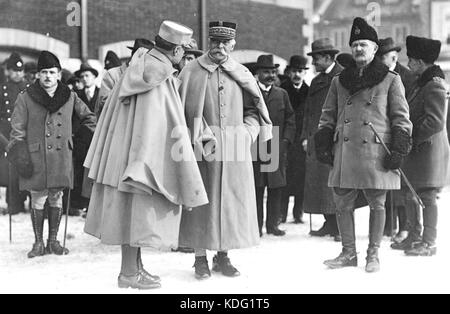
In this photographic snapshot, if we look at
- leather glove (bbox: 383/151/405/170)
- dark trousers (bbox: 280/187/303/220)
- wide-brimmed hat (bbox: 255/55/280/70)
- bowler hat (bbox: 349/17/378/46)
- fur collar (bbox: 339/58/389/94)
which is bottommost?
dark trousers (bbox: 280/187/303/220)

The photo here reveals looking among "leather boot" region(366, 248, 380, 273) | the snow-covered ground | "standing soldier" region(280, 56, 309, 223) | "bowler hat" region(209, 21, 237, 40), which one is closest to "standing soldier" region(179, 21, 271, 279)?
"bowler hat" region(209, 21, 237, 40)

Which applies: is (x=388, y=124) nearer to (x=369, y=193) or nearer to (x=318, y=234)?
(x=369, y=193)

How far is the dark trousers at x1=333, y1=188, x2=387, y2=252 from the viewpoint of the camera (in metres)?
5.84

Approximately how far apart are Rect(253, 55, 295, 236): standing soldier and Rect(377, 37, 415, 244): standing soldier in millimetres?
1189

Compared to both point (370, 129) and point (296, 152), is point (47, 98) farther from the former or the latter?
point (296, 152)

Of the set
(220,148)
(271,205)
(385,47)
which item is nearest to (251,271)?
(220,148)

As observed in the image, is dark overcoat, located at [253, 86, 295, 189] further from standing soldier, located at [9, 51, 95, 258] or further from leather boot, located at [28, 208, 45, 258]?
leather boot, located at [28, 208, 45, 258]

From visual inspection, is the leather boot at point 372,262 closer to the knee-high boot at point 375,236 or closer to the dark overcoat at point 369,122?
the knee-high boot at point 375,236

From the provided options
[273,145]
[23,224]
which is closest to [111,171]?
[273,145]

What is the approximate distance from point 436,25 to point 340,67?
8.24 metres

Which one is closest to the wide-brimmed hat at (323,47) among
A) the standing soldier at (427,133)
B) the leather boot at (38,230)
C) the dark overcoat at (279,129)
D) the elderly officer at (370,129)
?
the dark overcoat at (279,129)

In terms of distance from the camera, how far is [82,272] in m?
5.85

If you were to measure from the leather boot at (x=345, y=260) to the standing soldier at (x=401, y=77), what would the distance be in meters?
1.27

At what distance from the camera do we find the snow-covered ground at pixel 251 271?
524 centimetres
